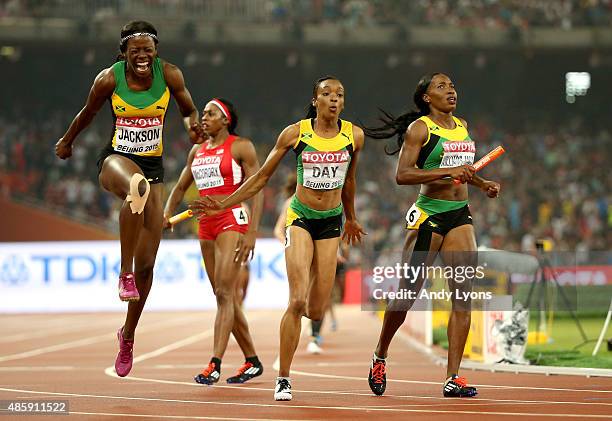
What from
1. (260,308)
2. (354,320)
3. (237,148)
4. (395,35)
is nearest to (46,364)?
(237,148)

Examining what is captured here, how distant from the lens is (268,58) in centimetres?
4034

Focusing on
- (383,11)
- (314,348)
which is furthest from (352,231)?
(383,11)

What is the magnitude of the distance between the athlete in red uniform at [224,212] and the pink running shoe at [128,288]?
6.20 ft

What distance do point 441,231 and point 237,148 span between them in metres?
2.59

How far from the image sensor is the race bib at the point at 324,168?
29.4 feet

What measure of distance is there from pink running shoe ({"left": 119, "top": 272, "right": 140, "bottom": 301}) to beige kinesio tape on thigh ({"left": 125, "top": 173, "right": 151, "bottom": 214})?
1.65 ft

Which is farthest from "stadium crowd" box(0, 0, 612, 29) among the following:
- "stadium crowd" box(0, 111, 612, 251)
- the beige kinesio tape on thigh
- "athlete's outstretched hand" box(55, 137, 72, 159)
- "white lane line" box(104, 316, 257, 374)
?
the beige kinesio tape on thigh

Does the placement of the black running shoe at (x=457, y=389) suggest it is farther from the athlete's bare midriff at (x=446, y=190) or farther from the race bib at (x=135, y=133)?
the race bib at (x=135, y=133)

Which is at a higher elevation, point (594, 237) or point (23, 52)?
point (23, 52)

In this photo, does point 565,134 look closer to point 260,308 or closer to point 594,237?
point 594,237

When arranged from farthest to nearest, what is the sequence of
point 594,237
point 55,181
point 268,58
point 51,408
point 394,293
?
point 268,58
point 55,181
point 594,237
point 394,293
point 51,408

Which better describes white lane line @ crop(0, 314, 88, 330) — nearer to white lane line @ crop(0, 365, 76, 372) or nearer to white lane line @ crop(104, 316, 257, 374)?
white lane line @ crop(104, 316, 257, 374)

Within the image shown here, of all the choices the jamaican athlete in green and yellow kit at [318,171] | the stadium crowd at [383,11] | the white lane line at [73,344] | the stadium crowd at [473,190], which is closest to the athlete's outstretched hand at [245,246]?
the jamaican athlete in green and yellow kit at [318,171]

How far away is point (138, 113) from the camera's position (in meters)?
8.94
